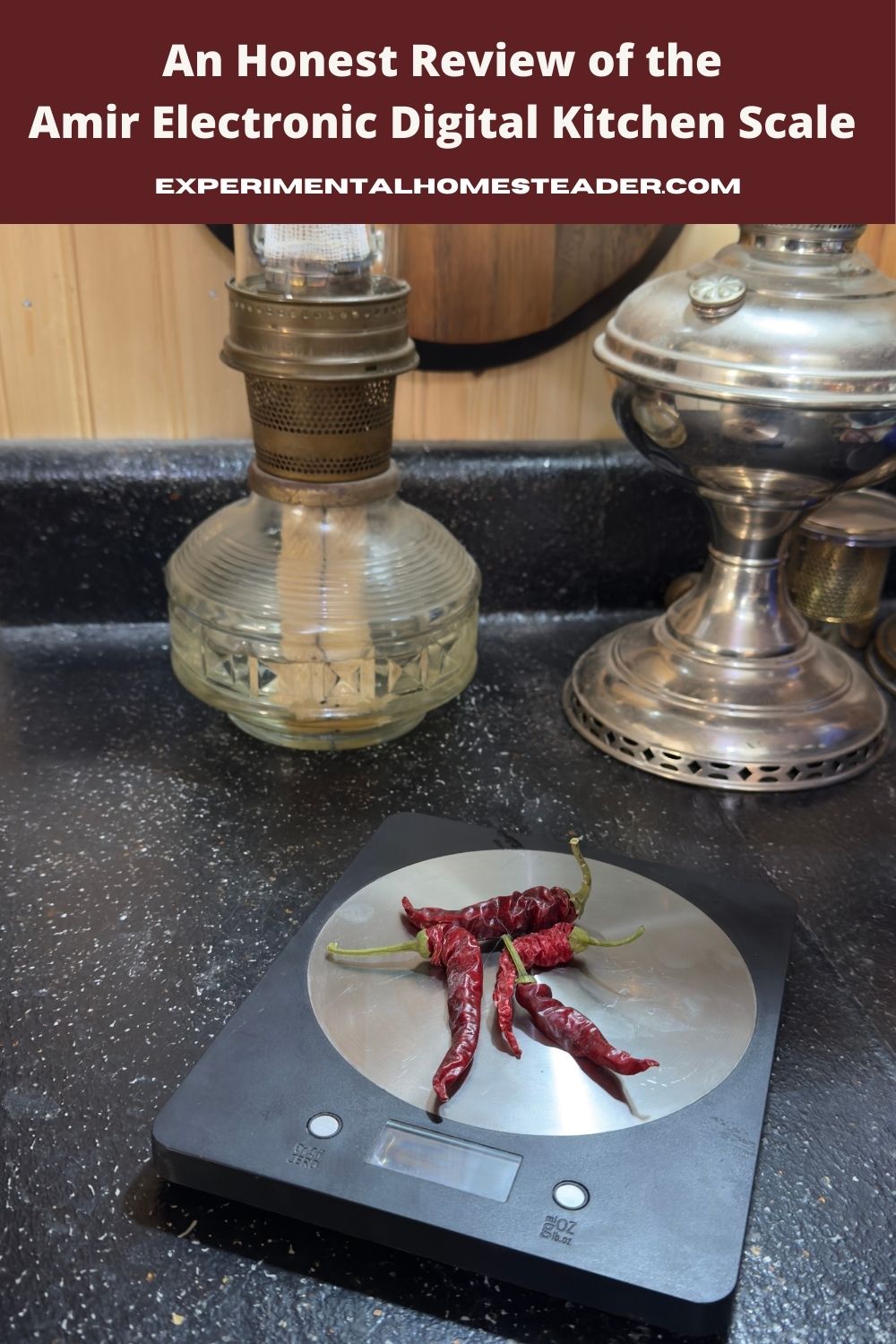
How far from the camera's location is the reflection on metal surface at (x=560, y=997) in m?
0.52

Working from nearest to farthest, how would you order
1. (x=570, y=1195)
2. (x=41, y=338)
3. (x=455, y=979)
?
(x=570, y=1195), (x=455, y=979), (x=41, y=338)

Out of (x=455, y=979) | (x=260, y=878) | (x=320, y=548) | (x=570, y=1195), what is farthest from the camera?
(x=320, y=548)

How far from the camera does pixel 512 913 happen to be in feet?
2.04

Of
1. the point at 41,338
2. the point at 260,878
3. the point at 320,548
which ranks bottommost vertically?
the point at 260,878

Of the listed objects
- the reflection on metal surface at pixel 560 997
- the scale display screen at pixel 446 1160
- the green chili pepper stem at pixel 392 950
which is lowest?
the reflection on metal surface at pixel 560 997

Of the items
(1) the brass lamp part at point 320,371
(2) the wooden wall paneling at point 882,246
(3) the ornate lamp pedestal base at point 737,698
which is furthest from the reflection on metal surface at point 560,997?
(2) the wooden wall paneling at point 882,246

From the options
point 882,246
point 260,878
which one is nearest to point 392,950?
point 260,878

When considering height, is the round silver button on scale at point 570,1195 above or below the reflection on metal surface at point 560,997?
above

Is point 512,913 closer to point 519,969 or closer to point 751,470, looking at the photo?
point 519,969

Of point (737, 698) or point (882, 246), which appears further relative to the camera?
point (882, 246)

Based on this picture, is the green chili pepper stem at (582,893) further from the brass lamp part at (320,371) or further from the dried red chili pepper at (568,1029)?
the brass lamp part at (320,371)

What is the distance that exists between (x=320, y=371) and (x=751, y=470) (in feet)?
0.96
